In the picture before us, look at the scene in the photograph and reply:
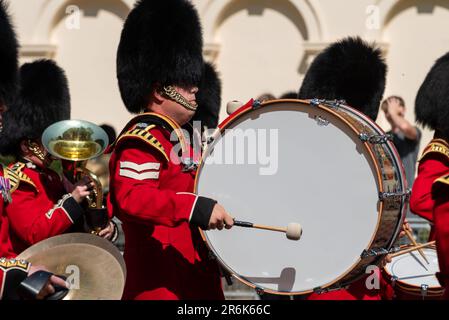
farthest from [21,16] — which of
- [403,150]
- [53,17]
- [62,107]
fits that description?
[62,107]

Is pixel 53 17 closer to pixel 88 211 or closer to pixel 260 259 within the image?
pixel 88 211

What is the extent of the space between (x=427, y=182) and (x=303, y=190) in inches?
43.8

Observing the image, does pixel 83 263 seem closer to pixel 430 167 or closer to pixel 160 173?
pixel 160 173

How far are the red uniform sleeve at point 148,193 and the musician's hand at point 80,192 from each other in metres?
0.66

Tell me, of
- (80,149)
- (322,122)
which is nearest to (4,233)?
(80,149)

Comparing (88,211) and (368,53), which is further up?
(368,53)

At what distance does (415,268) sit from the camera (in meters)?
5.11

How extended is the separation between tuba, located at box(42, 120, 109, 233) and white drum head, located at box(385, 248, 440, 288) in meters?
1.32

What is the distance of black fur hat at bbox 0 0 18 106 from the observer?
440 centimetres

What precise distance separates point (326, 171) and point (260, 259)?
40cm

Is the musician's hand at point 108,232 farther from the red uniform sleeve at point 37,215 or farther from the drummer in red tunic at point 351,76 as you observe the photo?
the drummer in red tunic at point 351,76

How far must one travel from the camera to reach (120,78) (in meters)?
4.77

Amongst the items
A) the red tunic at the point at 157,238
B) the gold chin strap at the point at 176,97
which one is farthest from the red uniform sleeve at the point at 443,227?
the gold chin strap at the point at 176,97
